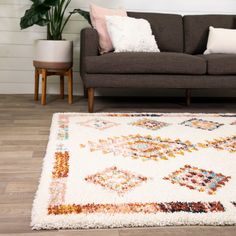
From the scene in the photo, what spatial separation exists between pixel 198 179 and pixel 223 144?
60 cm

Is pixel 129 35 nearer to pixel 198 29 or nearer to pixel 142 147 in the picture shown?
pixel 198 29

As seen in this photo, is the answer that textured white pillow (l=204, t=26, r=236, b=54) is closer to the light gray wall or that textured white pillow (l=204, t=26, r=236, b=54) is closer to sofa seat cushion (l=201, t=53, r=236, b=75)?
sofa seat cushion (l=201, t=53, r=236, b=75)

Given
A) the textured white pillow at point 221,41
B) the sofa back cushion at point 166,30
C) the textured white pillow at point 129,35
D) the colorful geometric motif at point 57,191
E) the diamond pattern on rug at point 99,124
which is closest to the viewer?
the colorful geometric motif at point 57,191

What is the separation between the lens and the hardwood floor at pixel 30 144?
3.98ft

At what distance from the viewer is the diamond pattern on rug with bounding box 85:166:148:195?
1.49 metres

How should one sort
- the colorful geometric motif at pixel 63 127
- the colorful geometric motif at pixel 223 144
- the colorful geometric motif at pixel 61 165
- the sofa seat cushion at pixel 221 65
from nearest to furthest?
1. the colorful geometric motif at pixel 61 165
2. the colorful geometric motif at pixel 223 144
3. the colorful geometric motif at pixel 63 127
4. the sofa seat cushion at pixel 221 65

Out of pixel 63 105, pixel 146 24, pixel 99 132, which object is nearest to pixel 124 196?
pixel 99 132

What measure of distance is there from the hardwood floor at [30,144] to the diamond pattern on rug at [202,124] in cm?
47

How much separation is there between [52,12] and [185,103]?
1.46 m

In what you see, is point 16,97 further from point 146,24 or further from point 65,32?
point 146,24

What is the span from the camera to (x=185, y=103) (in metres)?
3.42

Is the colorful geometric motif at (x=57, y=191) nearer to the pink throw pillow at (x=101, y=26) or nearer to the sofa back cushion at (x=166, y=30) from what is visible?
the pink throw pillow at (x=101, y=26)

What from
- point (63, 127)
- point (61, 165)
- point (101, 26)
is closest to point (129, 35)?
point (101, 26)

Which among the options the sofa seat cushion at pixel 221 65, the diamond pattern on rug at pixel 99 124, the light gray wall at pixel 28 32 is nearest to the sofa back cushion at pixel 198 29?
the light gray wall at pixel 28 32
